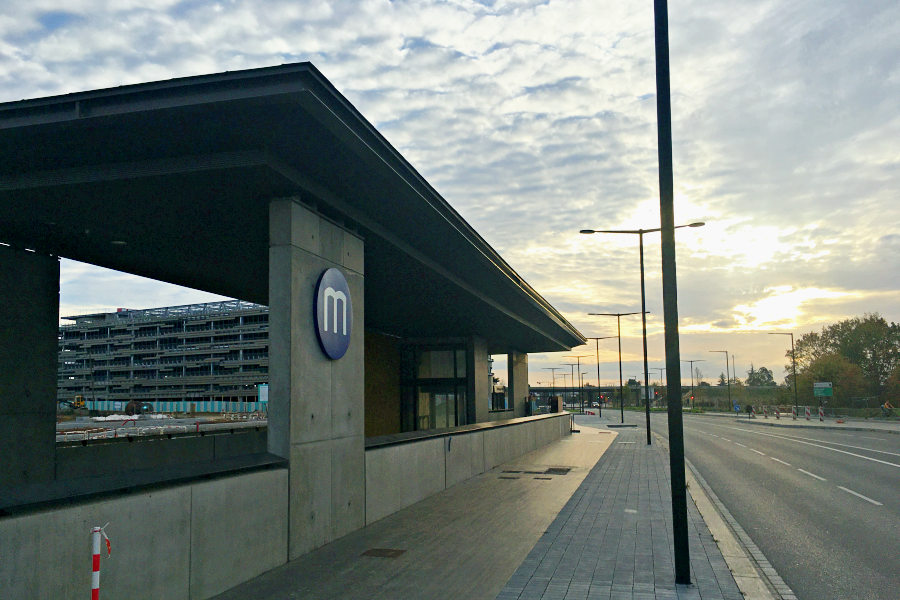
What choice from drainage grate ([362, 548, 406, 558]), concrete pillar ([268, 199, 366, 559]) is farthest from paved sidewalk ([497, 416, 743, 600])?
concrete pillar ([268, 199, 366, 559])

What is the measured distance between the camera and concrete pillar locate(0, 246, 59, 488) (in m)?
11.4

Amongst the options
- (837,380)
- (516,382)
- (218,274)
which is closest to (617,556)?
(218,274)

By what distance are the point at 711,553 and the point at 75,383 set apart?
509ft

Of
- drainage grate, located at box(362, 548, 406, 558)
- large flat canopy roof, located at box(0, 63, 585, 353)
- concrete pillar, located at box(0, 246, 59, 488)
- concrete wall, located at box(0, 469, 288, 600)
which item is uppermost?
large flat canopy roof, located at box(0, 63, 585, 353)

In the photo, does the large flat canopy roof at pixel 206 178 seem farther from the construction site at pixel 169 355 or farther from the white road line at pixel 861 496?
the construction site at pixel 169 355

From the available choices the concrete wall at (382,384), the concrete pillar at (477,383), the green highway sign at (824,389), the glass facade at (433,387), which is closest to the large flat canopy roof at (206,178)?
the concrete wall at (382,384)

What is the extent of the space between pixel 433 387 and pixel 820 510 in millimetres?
18160

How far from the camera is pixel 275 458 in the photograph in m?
8.95

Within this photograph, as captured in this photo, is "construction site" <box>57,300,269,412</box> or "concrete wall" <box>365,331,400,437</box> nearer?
"concrete wall" <box>365,331,400,437</box>

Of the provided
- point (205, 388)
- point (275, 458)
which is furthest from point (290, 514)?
point (205, 388)

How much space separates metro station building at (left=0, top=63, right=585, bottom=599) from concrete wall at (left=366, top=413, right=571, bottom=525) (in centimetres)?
7

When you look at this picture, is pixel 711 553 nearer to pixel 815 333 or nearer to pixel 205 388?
pixel 815 333

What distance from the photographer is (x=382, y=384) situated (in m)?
27.7

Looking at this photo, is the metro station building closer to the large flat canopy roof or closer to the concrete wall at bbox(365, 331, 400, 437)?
the large flat canopy roof
